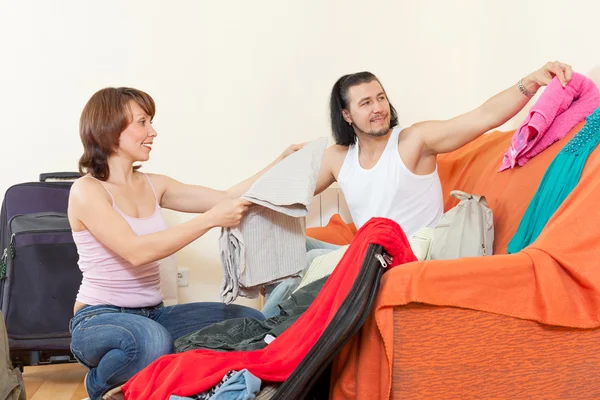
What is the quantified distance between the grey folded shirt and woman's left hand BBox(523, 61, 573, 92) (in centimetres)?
67

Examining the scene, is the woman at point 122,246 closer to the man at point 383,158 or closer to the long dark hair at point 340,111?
the man at point 383,158

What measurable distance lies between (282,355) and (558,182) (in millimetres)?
857

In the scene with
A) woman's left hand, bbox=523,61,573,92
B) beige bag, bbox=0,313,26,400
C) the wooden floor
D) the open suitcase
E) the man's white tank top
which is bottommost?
the wooden floor

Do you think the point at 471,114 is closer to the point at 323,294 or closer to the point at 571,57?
the point at 571,57

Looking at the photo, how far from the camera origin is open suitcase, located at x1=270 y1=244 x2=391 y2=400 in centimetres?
156

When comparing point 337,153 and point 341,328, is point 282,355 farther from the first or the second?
point 337,153

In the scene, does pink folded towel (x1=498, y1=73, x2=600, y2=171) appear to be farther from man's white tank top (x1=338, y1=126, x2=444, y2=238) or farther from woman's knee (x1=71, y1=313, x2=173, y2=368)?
woman's knee (x1=71, y1=313, x2=173, y2=368)

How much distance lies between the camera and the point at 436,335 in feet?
5.33

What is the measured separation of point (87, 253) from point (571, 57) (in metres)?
1.66

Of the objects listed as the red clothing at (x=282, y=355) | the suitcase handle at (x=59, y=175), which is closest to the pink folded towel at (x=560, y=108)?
the red clothing at (x=282, y=355)

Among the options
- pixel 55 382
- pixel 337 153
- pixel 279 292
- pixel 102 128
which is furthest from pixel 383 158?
pixel 55 382

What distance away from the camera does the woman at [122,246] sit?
2033 mm

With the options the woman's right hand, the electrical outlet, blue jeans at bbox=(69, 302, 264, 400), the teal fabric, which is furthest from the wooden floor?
the teal fabric

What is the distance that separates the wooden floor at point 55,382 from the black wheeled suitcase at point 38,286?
4.7 inches
